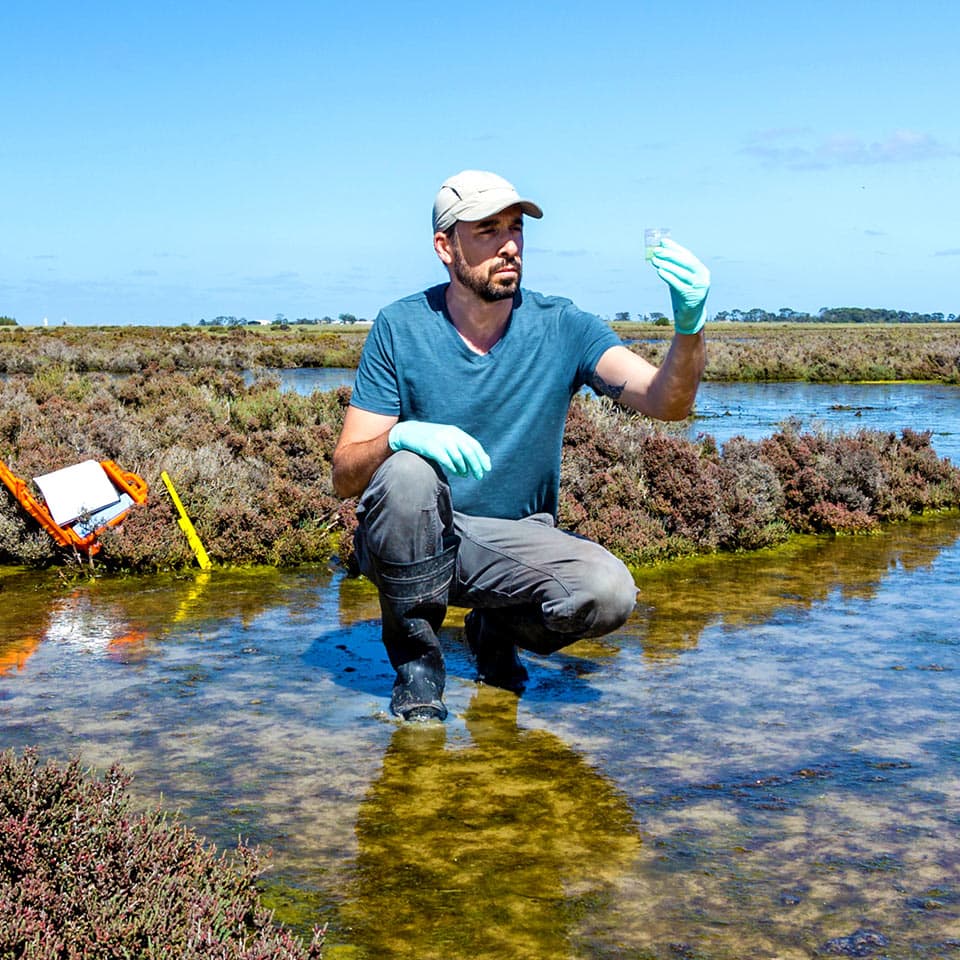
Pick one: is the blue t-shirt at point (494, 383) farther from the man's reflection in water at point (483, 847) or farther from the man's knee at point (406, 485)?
the man's reflection in water at point (483, 847)

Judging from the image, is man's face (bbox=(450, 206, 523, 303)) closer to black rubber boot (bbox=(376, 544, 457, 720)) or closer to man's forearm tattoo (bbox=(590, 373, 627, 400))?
man's forearm tattoo (bbox=(590, 373, 627, 400))

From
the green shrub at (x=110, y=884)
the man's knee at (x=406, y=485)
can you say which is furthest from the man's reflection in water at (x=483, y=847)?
the man's knee at (x=406, y=485)

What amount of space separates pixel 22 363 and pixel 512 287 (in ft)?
101

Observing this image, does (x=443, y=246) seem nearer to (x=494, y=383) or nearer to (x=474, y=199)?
(x=474, y=199)

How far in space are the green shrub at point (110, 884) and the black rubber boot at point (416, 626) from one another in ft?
4.82

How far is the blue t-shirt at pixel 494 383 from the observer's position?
16.0 feet

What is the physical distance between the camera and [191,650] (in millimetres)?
5902

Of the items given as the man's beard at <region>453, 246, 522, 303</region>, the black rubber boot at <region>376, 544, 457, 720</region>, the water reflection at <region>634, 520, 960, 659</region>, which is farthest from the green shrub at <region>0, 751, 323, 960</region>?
the water reflection at <region>634, 520, 960, 659</region>

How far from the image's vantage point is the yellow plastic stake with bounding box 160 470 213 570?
8.14 meters

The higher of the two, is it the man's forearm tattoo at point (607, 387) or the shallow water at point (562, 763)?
the man's forearm tattoo at point (607, 387)

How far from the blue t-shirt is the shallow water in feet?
3.14

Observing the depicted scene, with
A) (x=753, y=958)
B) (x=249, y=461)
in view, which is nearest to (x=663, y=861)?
(x=753, y=958)

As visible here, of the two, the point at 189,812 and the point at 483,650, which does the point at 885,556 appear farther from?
the point at 189,812

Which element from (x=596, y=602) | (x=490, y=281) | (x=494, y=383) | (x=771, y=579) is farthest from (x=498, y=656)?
(x=771, y=579)
